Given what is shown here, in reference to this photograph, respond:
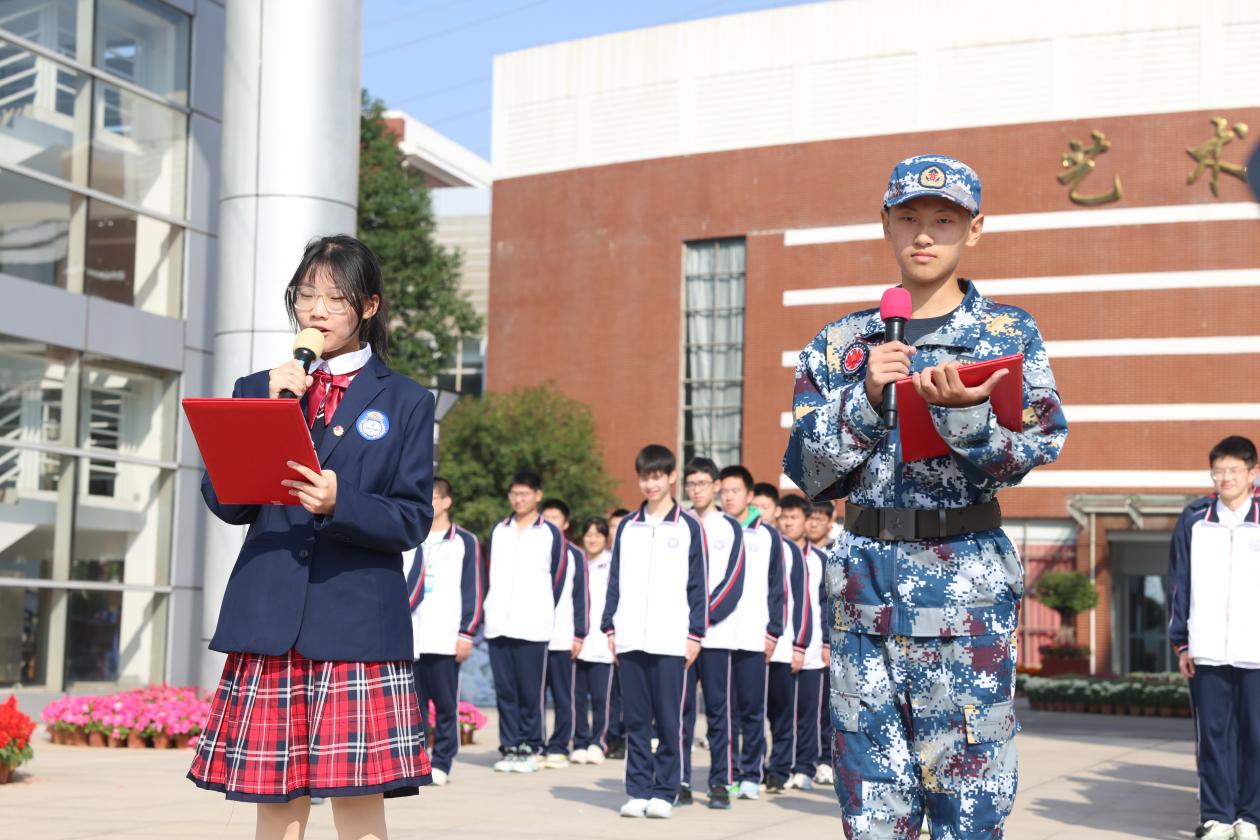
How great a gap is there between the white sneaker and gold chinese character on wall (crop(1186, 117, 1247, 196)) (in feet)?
96.2

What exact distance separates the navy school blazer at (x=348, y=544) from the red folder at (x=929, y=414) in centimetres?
127

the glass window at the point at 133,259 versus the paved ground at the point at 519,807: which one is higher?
the glass window at the point at 133,259

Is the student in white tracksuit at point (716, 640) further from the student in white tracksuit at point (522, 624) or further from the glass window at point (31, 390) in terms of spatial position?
the glass window at point (31, 390)

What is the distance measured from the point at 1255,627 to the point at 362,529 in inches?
232

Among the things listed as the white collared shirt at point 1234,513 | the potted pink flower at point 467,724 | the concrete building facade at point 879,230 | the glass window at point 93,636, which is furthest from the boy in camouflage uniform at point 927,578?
the concrete building facade at point 879,230

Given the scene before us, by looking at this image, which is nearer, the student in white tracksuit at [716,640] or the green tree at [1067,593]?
the student in white tracksuit at [716,640]

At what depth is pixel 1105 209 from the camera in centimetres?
3784

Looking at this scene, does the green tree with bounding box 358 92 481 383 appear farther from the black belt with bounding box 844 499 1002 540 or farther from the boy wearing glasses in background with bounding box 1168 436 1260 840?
the black belt with bounding box 844 499 1002 540

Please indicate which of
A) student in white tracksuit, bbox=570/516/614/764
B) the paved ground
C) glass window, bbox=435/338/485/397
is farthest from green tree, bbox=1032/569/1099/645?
student in white tracksuit, bbox=570/516/614/764

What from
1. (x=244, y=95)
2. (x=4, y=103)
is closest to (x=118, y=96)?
(x=4, y=103)

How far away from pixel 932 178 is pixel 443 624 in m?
7.33

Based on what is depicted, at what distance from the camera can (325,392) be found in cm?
424

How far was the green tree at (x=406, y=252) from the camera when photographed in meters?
35.2

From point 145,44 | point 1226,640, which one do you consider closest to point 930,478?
point 1226,640
